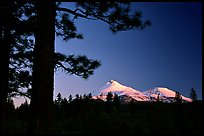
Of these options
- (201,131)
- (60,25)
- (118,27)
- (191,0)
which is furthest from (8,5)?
(201,131)

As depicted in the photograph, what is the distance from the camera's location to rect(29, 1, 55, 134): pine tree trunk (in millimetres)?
6340

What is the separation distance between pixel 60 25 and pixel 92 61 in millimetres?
1968

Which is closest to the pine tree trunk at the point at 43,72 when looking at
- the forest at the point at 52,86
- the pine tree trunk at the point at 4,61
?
the forest at the point at 52,86

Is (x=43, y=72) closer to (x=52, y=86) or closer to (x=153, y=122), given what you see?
(x=52, y=86)

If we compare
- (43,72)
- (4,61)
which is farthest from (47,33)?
(4,61)

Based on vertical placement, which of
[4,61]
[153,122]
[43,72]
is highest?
[4,61]

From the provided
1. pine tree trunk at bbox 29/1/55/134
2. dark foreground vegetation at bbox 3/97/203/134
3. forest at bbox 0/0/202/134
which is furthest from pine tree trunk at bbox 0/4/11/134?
dark foreground vegetation at bbox 3/97/203/134

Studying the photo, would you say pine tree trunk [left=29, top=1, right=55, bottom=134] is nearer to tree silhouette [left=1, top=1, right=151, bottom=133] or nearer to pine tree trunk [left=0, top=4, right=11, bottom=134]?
tree silhouette [left=1, top=1, right=151, bottom=133]

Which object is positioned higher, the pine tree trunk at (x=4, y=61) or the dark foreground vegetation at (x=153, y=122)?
the pine tree trunk at (x=4, y=61)

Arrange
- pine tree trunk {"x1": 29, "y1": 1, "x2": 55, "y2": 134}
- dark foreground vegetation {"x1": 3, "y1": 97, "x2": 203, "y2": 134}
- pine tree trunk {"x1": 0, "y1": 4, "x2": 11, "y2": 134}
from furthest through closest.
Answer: pine tree trunk {"x1": 0, "y1": 4, "x2": 11, "y2": 134} → pine tree trunk {"x1": 29, "y1": 1, "x2": 55, "y2": 134} → dark foreground vegetation {"x1": 3, "y1": 97, "x2": 203, "y2": 134}

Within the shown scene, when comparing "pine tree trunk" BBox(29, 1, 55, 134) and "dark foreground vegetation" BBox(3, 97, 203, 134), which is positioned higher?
"pine tree trunk" BBox(29, 1, 55, 134)

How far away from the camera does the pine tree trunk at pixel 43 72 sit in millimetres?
6340

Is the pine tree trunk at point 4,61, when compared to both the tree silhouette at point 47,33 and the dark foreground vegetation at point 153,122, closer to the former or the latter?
the tree silhouette at point 47,33

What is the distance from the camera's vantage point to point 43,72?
21.7ft
